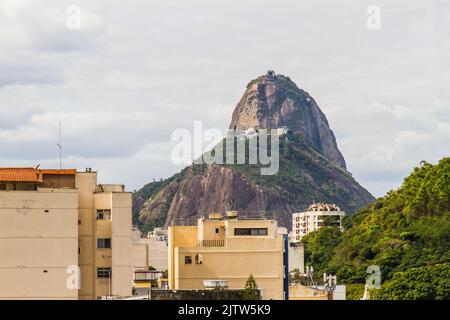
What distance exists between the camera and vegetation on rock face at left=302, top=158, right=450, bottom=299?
379 feet

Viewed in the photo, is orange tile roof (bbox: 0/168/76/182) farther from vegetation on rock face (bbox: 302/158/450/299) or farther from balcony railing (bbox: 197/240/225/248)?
vegetation on rock face (bbox: 302/158/450/299)

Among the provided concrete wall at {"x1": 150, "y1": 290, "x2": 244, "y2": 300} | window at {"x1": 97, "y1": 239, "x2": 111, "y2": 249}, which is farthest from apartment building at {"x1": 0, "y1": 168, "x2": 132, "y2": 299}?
concrete wall at {"x1": 150, "y1": 290, "x2": 244, "y2": 300}

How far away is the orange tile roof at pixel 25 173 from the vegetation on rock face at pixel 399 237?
49.8m

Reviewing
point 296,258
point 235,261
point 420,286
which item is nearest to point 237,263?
point 235,261

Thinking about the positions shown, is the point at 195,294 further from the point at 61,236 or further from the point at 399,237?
the point at 399,237

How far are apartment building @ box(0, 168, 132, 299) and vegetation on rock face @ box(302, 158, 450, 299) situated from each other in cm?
4935

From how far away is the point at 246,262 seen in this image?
65625 mm

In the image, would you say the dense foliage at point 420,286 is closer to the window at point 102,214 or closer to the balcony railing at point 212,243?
the balcony railing at point 212,243

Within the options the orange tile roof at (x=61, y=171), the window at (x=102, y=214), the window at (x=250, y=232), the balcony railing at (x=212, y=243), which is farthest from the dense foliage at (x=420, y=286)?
the orange tile roof at (x=61, y=171)

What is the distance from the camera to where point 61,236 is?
48438 millimetres

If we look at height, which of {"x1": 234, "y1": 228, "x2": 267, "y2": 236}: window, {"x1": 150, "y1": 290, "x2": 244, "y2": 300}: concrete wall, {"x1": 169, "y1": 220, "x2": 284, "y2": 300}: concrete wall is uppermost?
{"x1": 234, "y1": 228, "x2": 267, "y2": 236}: window

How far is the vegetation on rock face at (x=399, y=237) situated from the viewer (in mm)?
115375
